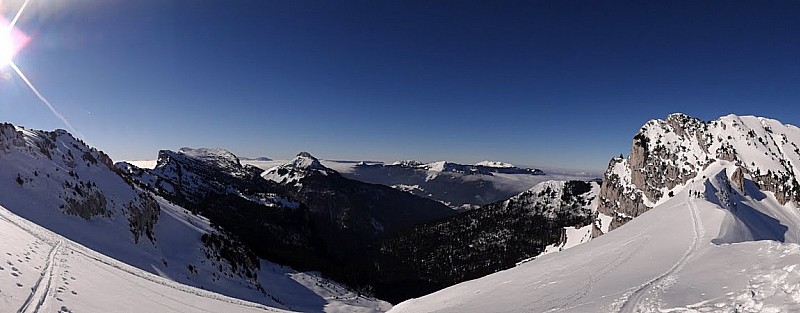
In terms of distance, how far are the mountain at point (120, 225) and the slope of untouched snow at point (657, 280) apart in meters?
26.3

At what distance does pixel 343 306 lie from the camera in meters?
76.9

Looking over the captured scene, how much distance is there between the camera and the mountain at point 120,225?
43.3 meters

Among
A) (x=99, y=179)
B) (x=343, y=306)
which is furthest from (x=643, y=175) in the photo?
(x=99, y=179)

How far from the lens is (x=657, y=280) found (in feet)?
71.3

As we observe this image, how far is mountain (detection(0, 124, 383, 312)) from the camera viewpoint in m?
43.3

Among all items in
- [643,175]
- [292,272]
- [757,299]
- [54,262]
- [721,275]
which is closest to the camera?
[757,299]

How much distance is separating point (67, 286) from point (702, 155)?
202257 millimetres

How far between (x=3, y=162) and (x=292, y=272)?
2320 inches

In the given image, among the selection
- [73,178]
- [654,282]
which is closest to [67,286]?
[654,282]

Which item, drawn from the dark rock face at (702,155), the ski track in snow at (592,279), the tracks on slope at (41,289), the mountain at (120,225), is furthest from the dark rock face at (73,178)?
the dark rock face at (702,155)

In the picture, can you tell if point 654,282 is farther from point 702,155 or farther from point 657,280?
point 702,155

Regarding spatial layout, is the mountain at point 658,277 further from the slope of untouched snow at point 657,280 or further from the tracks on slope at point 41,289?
the tracks on slope at point 41,289

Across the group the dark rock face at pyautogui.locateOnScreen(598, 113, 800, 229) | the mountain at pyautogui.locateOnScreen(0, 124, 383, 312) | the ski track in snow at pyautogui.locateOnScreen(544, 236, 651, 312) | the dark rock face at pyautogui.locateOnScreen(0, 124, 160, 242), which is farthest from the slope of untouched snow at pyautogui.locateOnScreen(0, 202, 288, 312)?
the dark rock face at pyautogui.locateOnScreen(598, 113, 800, 229)

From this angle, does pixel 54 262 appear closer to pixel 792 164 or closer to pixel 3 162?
pixel 3 162
